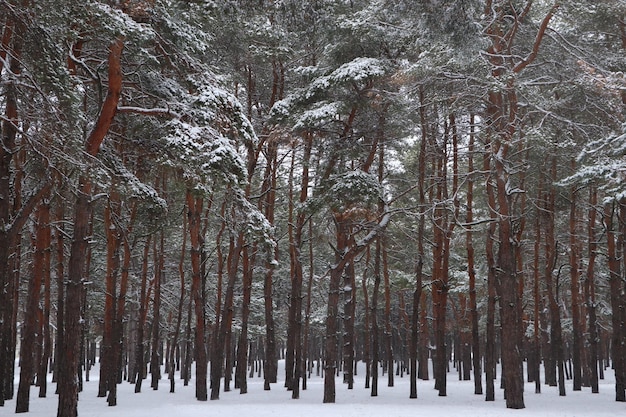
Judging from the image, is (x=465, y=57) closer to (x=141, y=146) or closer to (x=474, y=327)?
(x=141, y=146)

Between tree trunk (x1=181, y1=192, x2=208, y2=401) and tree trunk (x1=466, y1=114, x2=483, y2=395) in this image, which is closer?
tree trunk (x1=181, y1=192, x2=208, y2=401)

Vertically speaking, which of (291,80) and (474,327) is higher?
(291,80)

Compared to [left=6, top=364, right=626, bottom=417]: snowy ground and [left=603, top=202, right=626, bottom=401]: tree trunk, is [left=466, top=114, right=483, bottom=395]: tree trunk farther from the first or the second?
[left=603, top=202, right=626, bottom=401]: tree trunk

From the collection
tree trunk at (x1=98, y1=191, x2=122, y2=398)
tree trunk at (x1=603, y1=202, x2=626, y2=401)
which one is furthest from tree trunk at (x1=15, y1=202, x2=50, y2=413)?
tree trunk at (x1=603, y1=202, x2=626, y2=401)

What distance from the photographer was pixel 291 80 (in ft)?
75.3

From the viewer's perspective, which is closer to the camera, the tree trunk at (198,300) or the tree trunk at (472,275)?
the tree trunk at (198,300)

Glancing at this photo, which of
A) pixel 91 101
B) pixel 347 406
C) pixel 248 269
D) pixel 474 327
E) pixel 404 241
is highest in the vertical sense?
pixel 91 101

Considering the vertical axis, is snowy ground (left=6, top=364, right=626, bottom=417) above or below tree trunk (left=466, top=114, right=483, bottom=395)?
below

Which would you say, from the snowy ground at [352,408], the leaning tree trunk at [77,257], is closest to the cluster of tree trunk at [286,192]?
the leaning tree trunk at [77,257]

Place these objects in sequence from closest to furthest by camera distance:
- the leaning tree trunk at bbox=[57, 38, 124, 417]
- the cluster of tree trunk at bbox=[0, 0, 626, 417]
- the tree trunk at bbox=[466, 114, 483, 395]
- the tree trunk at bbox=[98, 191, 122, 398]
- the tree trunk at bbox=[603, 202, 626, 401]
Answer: the leaning tree trunk at bbox=[57, 38, 124, 417] < the cluster of tree trunk at bbox=[0, 0, 626, 417] < the tree trunk at bbox=[98, 191, 122, 398] < the tree trunk at bbox=[603, 202, 626, 401] < the tree trunk at bbox=[466, 114, 483, 395]

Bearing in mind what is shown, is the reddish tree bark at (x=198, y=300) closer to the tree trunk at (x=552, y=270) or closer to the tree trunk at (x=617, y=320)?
the tree trunk at (x=552, y=270)

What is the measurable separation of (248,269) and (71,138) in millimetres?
15524

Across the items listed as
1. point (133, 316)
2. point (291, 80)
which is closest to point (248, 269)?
point (291, 80)

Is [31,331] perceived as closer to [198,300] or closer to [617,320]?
[198,300]
